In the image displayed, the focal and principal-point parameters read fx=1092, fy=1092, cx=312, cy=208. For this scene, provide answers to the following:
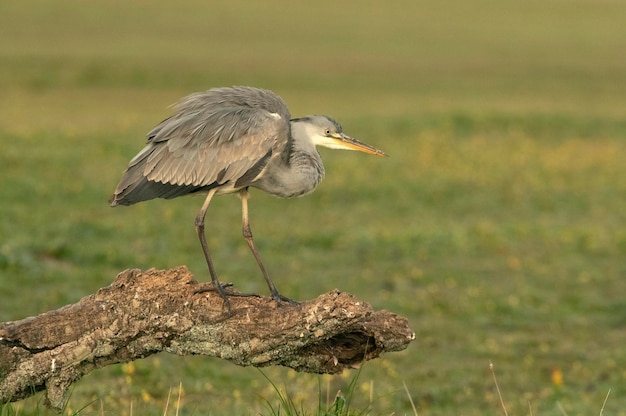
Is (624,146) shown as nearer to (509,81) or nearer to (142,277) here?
(509,81)

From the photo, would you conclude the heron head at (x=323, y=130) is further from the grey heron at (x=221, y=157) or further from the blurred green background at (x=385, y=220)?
the blurred green background at (x=385, y=220)

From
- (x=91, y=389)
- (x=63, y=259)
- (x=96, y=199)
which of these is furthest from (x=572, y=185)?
(x=91, y=389)

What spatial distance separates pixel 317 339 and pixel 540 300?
6947 mm

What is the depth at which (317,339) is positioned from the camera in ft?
16.4

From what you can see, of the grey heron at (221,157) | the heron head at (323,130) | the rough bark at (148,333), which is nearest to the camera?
the rough bark at (148,333)

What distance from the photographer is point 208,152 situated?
19.9 feet

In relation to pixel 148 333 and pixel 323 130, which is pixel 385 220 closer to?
pixel 323 130

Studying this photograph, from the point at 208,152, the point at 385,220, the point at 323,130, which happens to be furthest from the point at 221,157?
the point at 385,220

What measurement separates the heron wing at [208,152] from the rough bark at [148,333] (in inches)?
36.5

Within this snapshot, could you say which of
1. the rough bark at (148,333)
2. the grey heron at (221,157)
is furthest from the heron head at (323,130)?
the rough bark at (148,333)

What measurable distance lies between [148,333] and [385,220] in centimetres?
997

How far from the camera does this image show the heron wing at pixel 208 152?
6.01 metres

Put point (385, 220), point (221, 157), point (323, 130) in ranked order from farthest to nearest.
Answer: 1. point (385, 220)
2. point (323, 130)
3. point (221, 157)

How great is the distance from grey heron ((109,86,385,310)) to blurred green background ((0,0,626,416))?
4.04 feet
